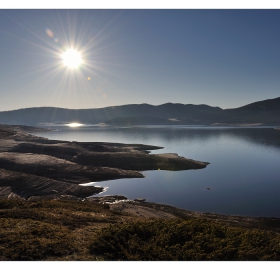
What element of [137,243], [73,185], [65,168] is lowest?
[73,185]

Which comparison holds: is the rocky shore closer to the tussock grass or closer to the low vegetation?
the low vegetation

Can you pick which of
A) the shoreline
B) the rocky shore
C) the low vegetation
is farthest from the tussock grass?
the rocky shore

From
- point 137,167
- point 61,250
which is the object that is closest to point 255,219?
point 61,250

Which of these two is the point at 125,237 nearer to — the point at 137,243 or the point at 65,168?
the point at 137,243

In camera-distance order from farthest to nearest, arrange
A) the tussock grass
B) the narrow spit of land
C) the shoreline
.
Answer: the shoreline → the narrow spit of land → the tussock grass

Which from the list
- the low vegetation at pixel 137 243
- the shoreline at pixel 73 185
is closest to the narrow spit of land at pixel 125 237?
the low vegetation at pixel 137 243

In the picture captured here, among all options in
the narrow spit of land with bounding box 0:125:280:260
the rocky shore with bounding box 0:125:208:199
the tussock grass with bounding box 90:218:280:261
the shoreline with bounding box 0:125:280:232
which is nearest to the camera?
the tussock grass with bounding box 90:218:280:261

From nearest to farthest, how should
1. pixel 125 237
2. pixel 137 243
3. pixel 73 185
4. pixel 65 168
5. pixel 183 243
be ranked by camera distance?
pixel 137 243
pixel 183 243
pixel 125 237
pixel 73 185
pixel 65 168

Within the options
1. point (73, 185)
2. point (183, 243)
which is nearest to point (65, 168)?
point (73, 185)

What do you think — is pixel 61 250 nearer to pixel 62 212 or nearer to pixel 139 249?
pixel 139 249

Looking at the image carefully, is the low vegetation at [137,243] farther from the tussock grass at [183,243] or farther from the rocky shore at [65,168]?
the rocky shore at [65,168]

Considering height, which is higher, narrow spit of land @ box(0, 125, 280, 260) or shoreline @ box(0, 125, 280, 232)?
narrow spit of land @ box(0, 125, 280, 260)

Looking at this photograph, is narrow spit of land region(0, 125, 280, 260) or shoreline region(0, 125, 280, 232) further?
shoreline region(0, 125, 280, 232)

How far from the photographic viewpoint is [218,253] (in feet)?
43.9
